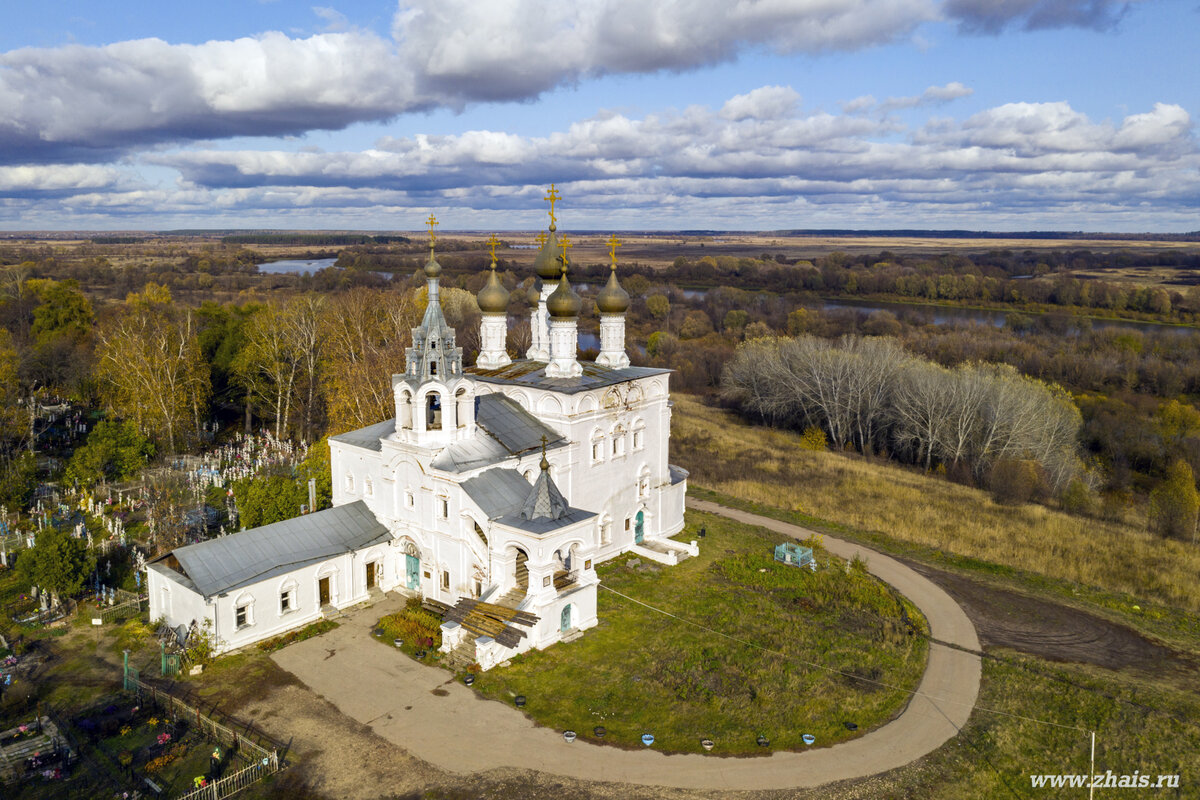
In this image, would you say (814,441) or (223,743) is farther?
(814,441)

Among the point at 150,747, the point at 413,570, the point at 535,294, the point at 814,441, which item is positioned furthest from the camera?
the point at 814,441

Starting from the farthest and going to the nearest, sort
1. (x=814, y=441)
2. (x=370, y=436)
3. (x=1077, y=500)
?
(x=814, y=441)
(x=1077, y=500)
(x=370, y=436)

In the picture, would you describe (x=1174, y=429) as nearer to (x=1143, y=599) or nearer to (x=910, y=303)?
(x=1143, y=599)

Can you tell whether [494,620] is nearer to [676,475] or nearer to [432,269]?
[432,269]

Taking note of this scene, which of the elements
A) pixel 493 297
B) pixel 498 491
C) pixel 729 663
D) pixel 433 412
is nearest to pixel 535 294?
pixel 493 297

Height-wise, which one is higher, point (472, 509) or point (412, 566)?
point (472, 509)

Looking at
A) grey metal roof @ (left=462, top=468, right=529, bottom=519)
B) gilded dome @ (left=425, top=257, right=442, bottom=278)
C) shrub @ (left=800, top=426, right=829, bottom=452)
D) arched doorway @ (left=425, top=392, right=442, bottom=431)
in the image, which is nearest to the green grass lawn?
grey metal roof @ (left=462, top=468, right=529, bottom=519)

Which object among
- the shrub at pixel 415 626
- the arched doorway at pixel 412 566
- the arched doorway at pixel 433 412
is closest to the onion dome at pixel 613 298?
the arched doorway at pixel 433 412
